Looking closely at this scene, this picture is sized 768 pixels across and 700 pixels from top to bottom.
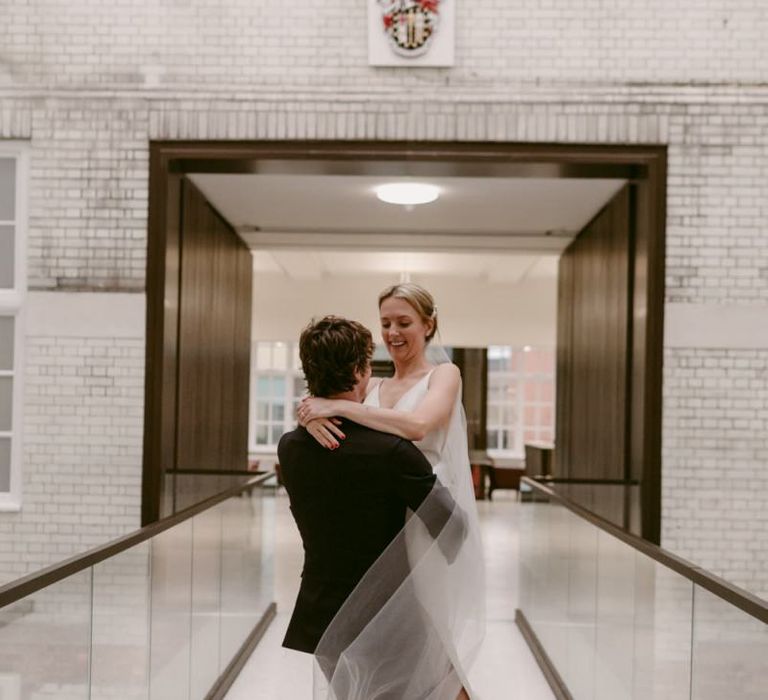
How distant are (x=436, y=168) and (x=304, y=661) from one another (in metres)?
3.26

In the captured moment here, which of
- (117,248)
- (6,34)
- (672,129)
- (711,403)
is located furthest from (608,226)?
(6,34)

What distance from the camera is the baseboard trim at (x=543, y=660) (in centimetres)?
520

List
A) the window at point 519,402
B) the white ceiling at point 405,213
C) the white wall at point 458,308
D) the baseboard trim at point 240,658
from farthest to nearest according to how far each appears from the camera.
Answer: the window at point 519,402 < the white wall at point 458,308 < the white ceiling at point 405,213 < the baseboard trim at point 240,658

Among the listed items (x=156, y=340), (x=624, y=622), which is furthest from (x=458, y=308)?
(x=624, y=622)

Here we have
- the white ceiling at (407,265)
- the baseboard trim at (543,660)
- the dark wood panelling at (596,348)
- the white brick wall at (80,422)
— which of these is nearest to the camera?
the baseboard trim at (543,660)

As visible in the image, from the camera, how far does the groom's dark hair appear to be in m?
2.24

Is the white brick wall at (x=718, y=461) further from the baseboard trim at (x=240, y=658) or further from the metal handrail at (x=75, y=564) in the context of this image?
the metal handrail at (x=75, y=564)

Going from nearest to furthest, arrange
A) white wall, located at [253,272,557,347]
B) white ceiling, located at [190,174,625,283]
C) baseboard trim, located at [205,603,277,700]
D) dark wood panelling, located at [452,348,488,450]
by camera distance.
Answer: baseboard trim, located at [205,603,277,700], white ceiling, located at [190,174,625,283], white wall, located at [253,272,557,347], dark wood panelling, located at [452,348,488,450]

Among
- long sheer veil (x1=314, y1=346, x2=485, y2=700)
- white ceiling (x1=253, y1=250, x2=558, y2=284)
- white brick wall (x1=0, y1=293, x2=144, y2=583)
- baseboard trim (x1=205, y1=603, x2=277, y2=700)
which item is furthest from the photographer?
white ceiling (x1=253, y1=250, x2=558, y2=284)

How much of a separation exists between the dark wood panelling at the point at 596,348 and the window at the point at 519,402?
1020 centimetres

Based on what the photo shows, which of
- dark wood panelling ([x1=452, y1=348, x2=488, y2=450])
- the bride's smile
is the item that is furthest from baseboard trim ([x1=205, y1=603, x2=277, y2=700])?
dark wood panelling ([x1=452, y1=348, x2=488, y2=450])

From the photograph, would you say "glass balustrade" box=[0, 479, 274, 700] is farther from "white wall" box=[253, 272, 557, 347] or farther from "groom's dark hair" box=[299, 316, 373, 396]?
"white wall" box=[253, 272, 557, 347]

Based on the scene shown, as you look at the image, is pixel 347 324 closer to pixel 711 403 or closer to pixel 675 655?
pixel 675 655

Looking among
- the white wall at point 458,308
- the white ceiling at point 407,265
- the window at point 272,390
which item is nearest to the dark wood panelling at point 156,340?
the white ceiling at point 407,265
